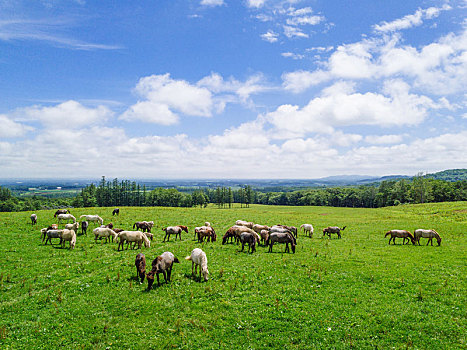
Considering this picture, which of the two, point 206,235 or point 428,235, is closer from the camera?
point 428,235

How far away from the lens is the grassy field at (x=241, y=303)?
1058 centimetres

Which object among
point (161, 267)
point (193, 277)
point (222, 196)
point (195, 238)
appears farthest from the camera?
point (222, 196)

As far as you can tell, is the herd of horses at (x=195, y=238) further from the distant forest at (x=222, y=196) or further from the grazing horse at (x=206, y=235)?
the distant forest at (x=222, y=196)

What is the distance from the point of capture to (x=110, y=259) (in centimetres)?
2048

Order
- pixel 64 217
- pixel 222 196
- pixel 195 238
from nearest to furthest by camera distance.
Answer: pixel 195 238, pixel 64 217, pixel 222 196

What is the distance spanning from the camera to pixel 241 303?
13.2 m

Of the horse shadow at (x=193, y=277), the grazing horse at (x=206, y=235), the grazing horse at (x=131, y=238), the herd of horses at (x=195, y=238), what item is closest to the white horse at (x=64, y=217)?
the herd of horses at (x=195, y=238)

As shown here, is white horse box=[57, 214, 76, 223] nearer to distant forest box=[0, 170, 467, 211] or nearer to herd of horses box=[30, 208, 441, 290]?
herd of horses box=[30, 208, 441, 290]

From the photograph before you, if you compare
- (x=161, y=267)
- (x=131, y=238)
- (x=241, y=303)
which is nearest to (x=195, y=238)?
(x=131, y=238)

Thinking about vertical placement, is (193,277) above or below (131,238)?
below

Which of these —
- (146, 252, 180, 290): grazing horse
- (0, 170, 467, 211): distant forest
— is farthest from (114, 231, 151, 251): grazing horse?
(0, 170, 467, 211): distant forest

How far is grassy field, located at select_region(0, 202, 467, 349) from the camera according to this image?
10.6 m

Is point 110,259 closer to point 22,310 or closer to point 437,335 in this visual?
point 22,310

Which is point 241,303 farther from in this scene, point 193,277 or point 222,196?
point 222,196
